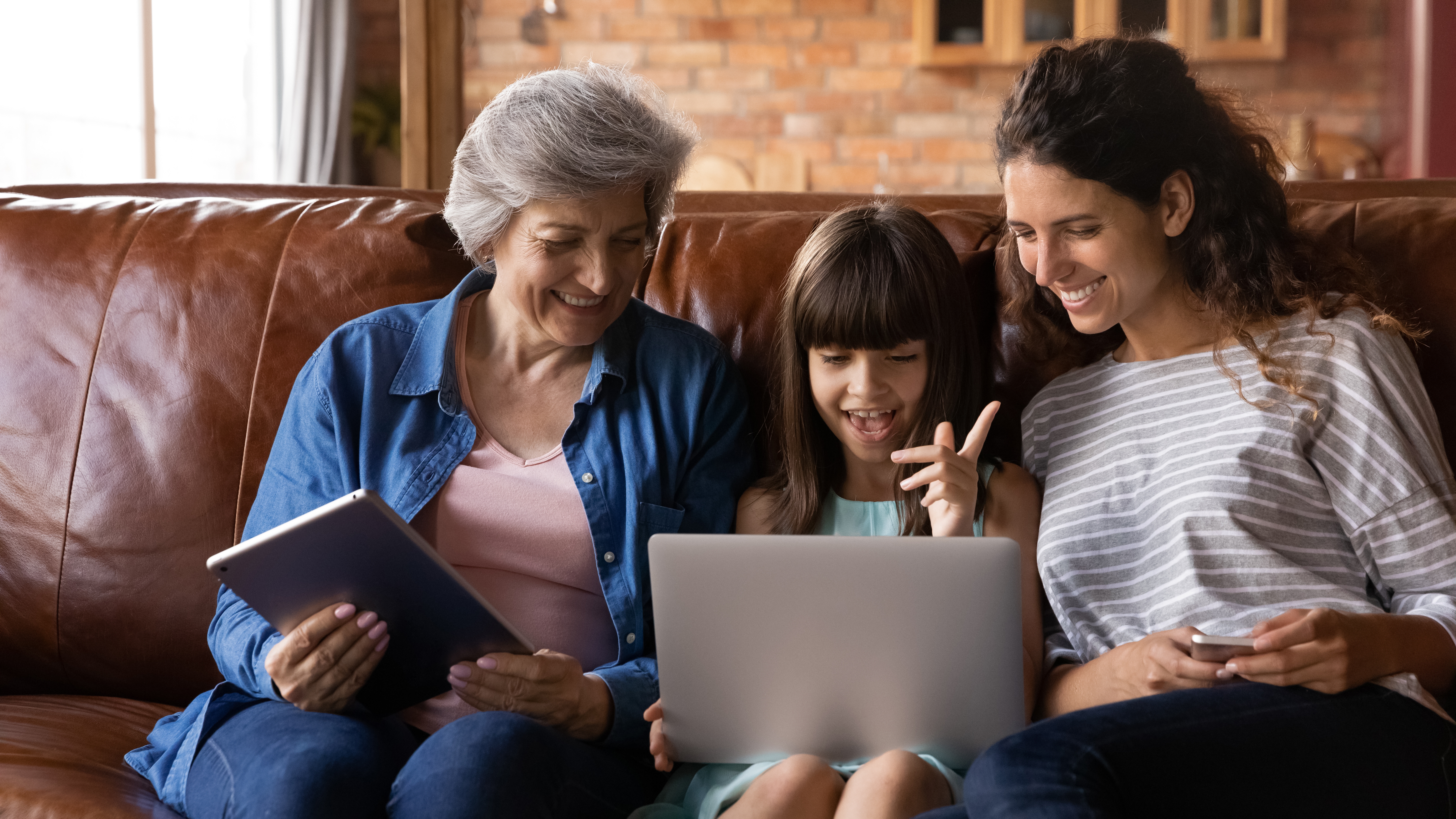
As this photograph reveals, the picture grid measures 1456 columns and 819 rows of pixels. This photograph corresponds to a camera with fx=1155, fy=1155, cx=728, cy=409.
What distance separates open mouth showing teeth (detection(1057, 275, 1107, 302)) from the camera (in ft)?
4.13

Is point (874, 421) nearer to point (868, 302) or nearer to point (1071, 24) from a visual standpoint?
point (868, 302)

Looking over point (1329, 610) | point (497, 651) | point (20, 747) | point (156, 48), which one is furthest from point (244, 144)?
point (1329, 610)

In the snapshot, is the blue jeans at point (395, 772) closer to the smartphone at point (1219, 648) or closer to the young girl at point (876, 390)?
the young girl at point (876, 390)

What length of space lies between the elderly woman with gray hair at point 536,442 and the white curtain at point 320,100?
3.08 m

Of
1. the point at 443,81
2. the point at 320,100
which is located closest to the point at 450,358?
the point at 443,81

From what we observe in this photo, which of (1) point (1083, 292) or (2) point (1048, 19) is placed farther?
(2) point (1048, 19)

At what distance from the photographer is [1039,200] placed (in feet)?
4.10

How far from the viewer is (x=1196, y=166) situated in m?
1.27

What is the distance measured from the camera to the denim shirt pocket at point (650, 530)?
4.28 ft

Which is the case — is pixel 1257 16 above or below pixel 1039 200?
above

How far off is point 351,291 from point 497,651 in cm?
68

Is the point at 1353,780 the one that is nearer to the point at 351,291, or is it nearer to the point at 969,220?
the point at 969,220

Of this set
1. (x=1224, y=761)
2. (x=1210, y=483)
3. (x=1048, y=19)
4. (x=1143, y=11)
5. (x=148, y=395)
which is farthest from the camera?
(x=1048, y=19)

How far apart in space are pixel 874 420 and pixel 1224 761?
54 cm
